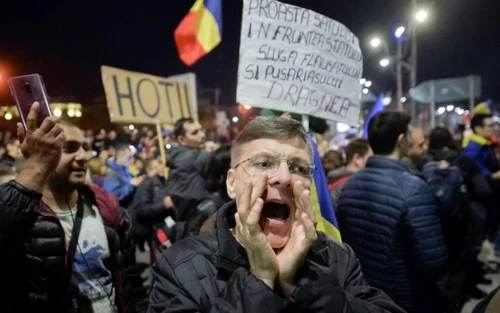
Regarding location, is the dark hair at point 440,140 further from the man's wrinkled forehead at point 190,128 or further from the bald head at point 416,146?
the man's wrinkled forehead at point 190,128

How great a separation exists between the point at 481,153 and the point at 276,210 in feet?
18.6

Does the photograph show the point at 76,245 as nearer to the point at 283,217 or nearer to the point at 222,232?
the point at 222,232

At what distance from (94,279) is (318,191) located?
156cm

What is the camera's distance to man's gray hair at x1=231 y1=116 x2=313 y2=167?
2045 mm

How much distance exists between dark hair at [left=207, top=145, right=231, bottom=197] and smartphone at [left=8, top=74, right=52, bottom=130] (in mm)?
2606

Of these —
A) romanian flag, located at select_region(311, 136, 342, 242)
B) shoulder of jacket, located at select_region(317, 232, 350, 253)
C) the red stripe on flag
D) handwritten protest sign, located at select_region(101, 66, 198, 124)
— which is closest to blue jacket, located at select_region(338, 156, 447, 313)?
romanian flag, located at select_region(311, 136, 342, 242)

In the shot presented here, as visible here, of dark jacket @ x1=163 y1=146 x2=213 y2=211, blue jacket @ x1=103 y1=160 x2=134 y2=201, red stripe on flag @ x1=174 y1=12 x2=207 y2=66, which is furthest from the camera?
blue jacket @ x1=103 y1=160 x2=134 y2=201

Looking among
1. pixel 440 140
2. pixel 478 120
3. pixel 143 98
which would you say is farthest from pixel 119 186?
pixel 478 120

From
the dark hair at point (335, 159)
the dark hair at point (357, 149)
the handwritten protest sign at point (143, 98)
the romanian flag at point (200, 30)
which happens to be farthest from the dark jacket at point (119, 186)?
the dark hair at point (357, 149)

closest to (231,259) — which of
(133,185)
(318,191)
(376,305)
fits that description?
(376,305)

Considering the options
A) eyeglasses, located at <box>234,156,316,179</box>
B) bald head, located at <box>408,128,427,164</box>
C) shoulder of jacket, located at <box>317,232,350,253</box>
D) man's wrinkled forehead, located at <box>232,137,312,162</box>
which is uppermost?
man's wrinkled forehead, located at <box>232,137,312,162</box>

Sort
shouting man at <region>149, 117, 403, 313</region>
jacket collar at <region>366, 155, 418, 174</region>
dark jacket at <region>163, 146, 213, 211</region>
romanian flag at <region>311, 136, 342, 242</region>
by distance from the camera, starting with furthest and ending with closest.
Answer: dark jacket at <region>163, 146, 213, 211</region>, jacket collar at <region>366, 155, 418, 174</region>, romanian flag at <region>311, 136, 342, 242</region>, shouting man at <region>149, 117, 403, 313</region>

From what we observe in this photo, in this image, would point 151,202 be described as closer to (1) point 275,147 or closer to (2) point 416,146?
(2) point 416,146

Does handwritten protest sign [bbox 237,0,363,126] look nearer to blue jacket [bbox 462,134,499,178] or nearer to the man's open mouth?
the man's open mouth
